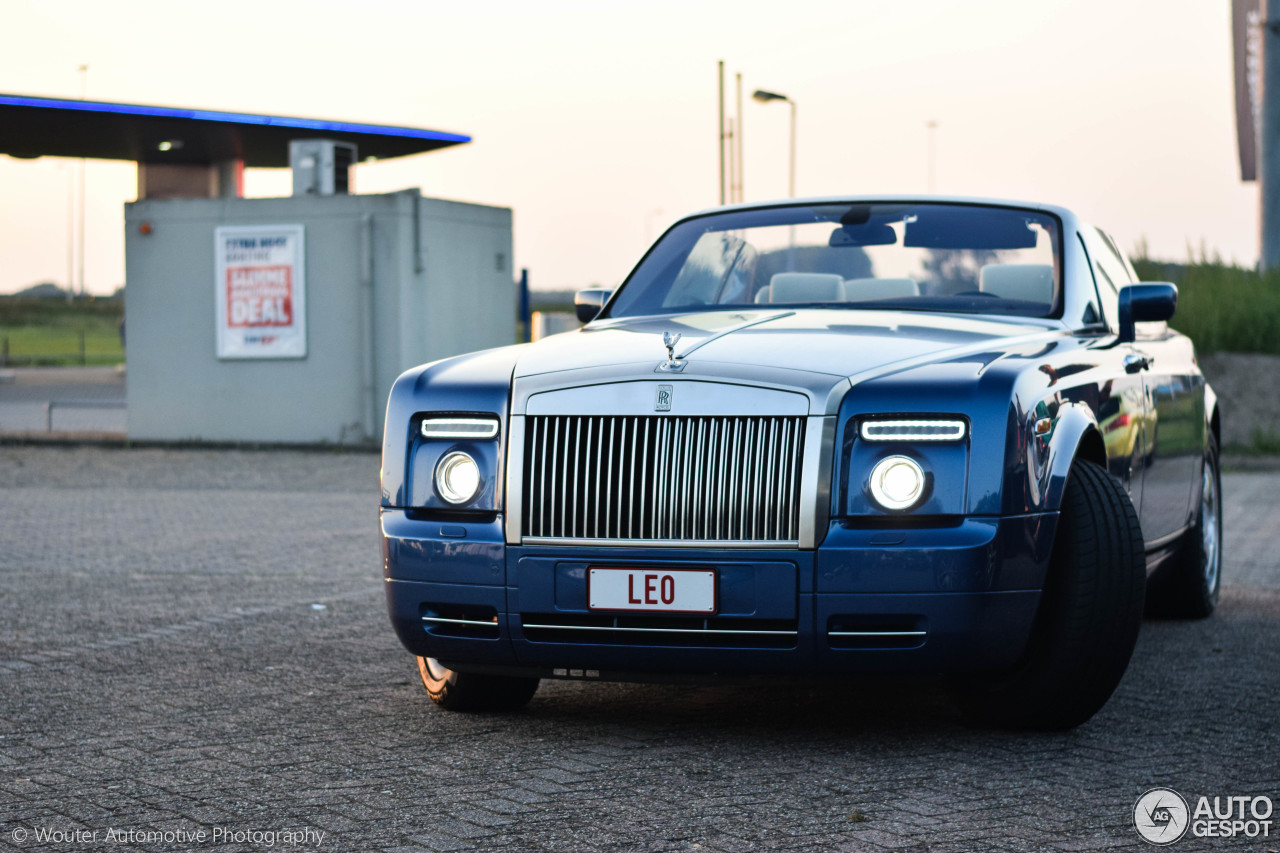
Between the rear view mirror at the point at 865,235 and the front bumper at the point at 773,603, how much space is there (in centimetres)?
173

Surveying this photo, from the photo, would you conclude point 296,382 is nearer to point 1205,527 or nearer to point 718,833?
point 1205,527

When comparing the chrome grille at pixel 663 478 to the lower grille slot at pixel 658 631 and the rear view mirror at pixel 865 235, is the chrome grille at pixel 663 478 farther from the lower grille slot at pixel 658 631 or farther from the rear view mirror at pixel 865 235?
the rear view mirror at pixel 865 235

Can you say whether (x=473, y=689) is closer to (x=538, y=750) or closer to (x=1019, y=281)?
(x=538, y=750)

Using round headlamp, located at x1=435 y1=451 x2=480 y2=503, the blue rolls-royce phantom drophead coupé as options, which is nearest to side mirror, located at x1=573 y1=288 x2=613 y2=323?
the blue rolls-royce phantom drophead coupé

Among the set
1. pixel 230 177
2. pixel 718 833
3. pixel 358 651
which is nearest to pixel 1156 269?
pixel 230 177

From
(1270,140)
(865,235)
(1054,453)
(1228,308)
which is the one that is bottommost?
(1054,453)

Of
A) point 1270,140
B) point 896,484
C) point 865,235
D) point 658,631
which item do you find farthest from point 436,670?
point 1270,140

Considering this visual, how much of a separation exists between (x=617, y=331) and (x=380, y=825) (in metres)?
1.97

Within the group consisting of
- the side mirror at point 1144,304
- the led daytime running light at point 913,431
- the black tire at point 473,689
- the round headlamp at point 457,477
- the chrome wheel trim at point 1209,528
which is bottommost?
the black tire at point 473,689

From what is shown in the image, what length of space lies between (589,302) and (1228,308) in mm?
15308

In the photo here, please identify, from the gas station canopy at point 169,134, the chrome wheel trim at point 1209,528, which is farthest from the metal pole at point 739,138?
the chrome wheel trim at point 1209,528

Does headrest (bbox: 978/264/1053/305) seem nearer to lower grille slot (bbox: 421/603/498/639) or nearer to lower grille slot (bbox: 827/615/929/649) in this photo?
lower grille slot (bbox: 827/615/929/649)

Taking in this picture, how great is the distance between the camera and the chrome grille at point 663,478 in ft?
13.5

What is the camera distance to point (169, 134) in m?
19.7
